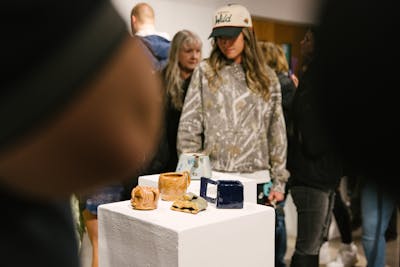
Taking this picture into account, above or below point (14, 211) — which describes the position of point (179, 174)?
below

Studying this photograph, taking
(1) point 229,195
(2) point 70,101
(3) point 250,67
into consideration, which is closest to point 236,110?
(3) point 250,67

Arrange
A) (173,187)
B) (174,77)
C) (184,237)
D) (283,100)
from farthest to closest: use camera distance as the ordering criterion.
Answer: (283,100) → (174,77) → (173,187) → (184,237)

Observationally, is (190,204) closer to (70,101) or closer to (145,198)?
(145,198)

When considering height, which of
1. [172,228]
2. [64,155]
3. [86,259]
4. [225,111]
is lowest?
[86,259]

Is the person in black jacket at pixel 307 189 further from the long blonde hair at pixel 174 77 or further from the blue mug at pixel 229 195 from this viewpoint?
the blue mug at pixel 229 195

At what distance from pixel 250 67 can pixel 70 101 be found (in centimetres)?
202

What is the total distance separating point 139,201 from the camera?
5.75 feet

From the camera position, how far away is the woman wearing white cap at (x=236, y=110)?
2.29 metres

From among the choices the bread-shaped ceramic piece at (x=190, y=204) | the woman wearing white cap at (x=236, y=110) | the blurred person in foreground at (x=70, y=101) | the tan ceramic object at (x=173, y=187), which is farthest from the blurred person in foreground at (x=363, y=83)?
the woman wearing white cap at (x=236, y=110)

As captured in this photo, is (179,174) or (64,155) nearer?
(64,155)

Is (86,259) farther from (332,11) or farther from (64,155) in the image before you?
(332,11)

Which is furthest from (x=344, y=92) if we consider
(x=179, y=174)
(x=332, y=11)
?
(x=179, y=174)

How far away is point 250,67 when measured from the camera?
2.33 m

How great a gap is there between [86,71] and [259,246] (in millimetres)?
1472
